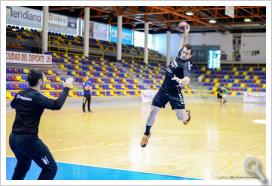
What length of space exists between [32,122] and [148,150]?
442 cm

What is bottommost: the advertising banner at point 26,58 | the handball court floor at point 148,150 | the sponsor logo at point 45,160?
the handball court floor at point 148,150

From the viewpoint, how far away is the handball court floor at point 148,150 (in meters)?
6.67

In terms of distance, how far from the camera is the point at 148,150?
8.93m

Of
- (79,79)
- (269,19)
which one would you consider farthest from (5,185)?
(79,79)

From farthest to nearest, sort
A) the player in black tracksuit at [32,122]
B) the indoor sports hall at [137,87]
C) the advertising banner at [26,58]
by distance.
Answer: the advertising banner at [26,58] → the indoor sports hall at [137,87] → the player in black tracksuit at [32,122]

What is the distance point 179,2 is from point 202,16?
89.1 feet

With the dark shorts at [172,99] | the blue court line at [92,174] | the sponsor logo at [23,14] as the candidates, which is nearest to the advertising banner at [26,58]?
the sponsor logo at [23,14]

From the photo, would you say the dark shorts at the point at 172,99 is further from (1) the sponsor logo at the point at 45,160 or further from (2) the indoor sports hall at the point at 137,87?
(1) the sponsor logo at the point at 45,160

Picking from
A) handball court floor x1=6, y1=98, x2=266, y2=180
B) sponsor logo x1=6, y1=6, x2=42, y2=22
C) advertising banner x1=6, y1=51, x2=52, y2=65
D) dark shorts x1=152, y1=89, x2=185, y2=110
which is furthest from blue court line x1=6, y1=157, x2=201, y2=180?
sponsor logo x1=6, y1=6, x2=42, y2=22

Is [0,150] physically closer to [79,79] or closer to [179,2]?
[179,2]

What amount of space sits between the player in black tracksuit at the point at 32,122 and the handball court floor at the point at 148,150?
54.0 inches

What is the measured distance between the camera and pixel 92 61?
28.1 meters

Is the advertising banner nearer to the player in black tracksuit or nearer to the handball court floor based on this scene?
the handball court floor

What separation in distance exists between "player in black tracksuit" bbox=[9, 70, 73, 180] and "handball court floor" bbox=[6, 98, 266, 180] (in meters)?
1.37
